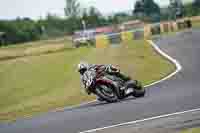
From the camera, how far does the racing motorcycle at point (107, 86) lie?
15336mm

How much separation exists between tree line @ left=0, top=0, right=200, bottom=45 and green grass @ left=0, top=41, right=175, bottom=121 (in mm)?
57854

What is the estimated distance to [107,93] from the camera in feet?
50.6

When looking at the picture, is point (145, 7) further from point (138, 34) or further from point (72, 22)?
point (138, 34)

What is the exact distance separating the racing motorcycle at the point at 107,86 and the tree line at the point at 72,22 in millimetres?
75925

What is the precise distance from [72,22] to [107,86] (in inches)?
3974

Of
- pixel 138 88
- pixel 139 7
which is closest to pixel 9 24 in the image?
pixel 139 7

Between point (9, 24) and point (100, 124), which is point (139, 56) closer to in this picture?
point (100, 124)

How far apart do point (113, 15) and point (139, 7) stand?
26.1ft

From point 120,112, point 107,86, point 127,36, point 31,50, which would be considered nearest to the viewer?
point 120,112

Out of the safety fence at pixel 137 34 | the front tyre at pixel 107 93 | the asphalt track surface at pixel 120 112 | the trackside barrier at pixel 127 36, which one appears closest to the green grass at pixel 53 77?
the front tyre at pixel 107 93

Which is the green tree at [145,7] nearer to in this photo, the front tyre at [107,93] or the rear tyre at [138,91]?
the rear tyre at [138,91]

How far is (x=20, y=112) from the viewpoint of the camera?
18.4 meters

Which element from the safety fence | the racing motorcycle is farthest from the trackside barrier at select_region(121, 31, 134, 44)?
the racing motorcycle

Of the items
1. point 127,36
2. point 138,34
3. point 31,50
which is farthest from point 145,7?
point 127,36
